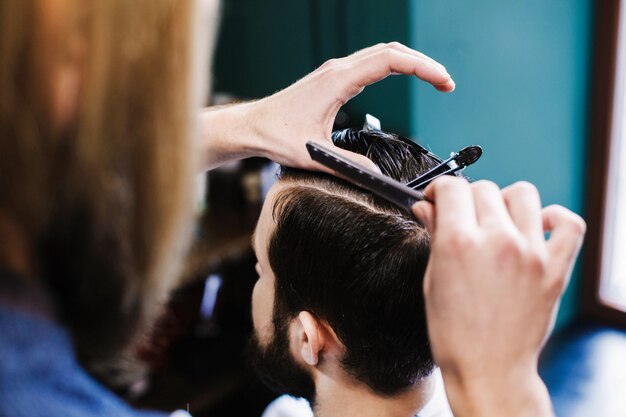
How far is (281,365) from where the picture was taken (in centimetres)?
109

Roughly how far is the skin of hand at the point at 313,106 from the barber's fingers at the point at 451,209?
26 cm

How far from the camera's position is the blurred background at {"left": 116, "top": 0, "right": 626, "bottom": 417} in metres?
2.03

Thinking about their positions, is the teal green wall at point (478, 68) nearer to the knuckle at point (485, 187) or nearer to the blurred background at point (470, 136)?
the blurred background at point (470, 136)

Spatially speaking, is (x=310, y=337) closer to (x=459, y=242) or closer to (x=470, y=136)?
(x=459, y=242)

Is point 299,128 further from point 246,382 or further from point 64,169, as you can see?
point 246,382

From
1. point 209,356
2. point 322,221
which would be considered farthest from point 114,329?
point 209,356

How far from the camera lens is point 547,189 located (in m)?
2.37

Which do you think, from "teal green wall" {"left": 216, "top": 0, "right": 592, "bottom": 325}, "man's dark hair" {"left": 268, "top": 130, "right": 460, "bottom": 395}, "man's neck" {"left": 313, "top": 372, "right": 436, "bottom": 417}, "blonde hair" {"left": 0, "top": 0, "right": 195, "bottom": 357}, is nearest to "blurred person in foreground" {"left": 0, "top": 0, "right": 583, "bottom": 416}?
"blonde hair" {"left": 0, "top": 0, "right": 195, "bottom": 357}

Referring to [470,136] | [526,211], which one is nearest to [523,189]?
[526,211]

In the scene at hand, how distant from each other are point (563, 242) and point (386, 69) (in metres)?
0.41

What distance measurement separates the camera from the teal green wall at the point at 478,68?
1.99 metres

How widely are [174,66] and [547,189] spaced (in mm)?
2127

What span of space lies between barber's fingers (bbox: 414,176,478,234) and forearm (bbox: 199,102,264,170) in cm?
46

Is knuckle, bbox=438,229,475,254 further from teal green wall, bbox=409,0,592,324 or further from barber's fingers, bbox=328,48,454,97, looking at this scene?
teal green wall, bbox=409,0,592,324
